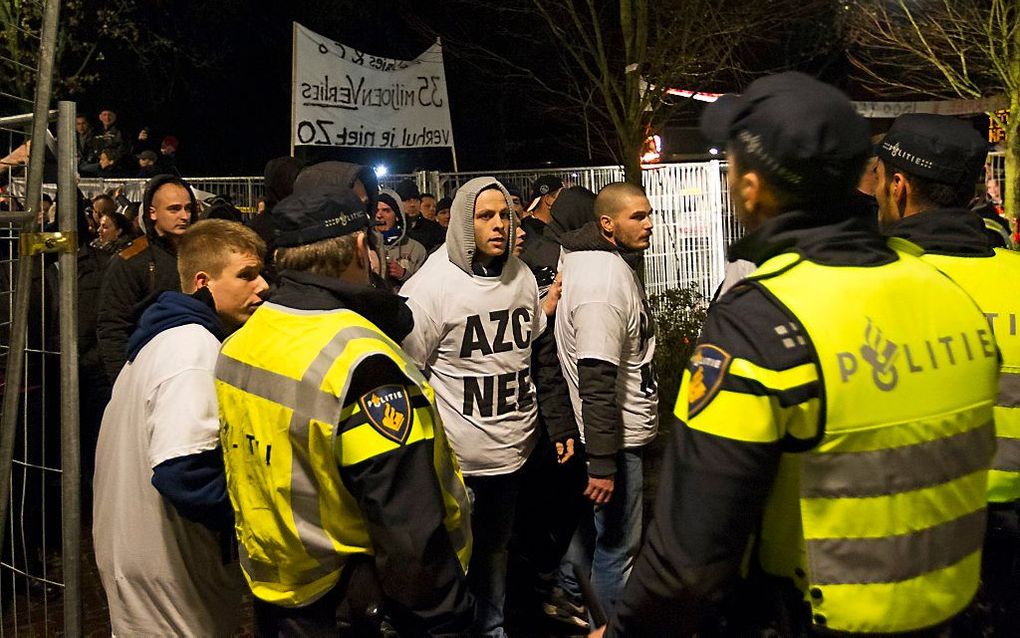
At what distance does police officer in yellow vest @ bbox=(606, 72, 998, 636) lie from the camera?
224cm

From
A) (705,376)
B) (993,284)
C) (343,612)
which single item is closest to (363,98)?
(993,284)

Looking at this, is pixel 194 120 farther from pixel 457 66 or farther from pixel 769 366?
pixel 769 366

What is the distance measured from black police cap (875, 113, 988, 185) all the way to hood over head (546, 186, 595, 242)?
3204 mm

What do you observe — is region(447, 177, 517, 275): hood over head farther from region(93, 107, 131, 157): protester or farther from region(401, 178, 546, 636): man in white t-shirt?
region(93, 107, 131, 157): protester

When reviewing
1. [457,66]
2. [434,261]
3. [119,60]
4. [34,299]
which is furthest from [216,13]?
[434,261]

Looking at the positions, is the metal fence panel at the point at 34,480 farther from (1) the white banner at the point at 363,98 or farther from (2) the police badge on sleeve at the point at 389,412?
(1) the white banner at the point at 363,98

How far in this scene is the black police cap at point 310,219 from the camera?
309 cm

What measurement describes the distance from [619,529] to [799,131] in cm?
345

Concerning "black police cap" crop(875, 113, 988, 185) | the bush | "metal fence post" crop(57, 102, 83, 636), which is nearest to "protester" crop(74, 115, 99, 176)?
the bush

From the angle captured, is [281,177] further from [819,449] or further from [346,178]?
[819,449]

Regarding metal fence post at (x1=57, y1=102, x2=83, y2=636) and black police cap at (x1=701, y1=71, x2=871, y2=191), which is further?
metal fence post at (x1=57, y1=102, x2=83, y2=636)

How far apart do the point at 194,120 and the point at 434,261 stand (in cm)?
1969

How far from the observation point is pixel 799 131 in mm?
2301

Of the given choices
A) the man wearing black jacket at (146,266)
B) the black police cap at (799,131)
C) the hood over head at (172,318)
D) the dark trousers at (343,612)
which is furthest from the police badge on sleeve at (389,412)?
the man wearing black jacket at (146,266)
